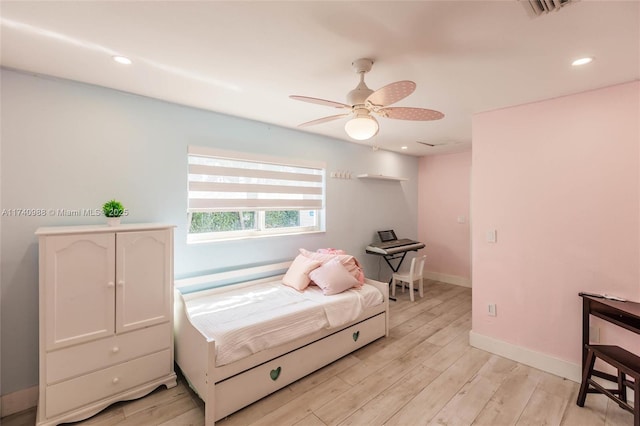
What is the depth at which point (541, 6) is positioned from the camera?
4.13ft

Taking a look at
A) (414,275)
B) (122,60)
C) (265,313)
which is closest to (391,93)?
(122,60)

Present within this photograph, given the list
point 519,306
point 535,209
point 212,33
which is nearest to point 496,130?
point 535,209

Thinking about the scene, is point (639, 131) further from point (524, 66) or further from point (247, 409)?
point (247, 409)

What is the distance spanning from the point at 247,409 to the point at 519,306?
2.57m

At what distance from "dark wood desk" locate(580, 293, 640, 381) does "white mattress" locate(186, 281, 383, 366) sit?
1.67 m

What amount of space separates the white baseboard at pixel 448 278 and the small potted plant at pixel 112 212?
515 centimetres

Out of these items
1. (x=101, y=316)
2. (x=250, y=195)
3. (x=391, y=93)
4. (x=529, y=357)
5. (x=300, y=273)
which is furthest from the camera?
(x=250, y=195)

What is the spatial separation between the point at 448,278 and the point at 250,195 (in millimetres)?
4090

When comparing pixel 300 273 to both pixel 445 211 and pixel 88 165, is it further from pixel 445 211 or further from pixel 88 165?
pixel 445 211

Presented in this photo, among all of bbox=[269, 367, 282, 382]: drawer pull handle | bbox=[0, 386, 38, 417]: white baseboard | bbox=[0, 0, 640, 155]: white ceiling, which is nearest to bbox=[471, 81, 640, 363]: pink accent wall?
bbox=[0, 0, 640, 155]: white ceiling

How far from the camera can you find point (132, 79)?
82.6 inches

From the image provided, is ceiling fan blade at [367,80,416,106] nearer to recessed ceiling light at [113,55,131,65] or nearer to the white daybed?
recessed ceiling light at [113,55,131,65]

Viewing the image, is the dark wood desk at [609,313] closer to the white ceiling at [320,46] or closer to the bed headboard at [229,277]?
the white ceiling at [320,46]

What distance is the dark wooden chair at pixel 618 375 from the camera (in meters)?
1.62
